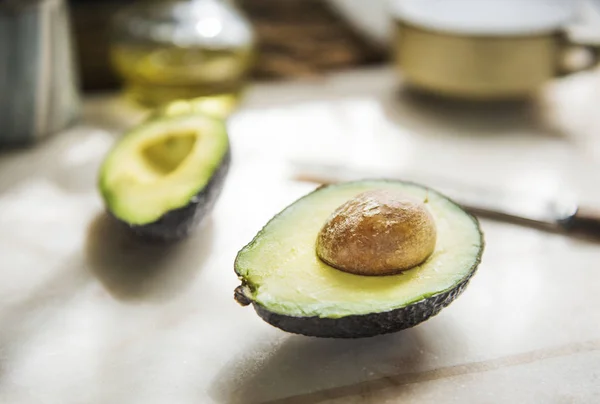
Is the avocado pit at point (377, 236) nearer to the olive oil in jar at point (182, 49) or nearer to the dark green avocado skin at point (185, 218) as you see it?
the dark green avocado skin at point (185, 218)

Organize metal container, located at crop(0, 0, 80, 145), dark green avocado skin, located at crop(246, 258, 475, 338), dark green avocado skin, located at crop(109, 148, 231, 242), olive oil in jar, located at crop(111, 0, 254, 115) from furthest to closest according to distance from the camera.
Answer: olive oil in jar, located at crop(111, 0, 254, 115) → metal container, located at crop(0, 0, 80, 145) → dark green avocado skin, located at crop(109, 148, 231, 242) → dark green avocado skin, located at crop(246, 258, 475, 338)

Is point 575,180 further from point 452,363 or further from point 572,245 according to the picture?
point 452,363

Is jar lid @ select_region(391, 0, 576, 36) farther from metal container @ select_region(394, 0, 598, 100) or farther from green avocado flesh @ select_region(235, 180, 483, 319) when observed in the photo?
green avocado flesh @ select_region(235, 180, 483, 319)

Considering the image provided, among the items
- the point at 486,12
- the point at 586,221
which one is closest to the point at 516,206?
the point at 586,221

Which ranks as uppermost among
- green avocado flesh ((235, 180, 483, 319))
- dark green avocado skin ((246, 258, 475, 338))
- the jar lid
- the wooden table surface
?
the jar lid

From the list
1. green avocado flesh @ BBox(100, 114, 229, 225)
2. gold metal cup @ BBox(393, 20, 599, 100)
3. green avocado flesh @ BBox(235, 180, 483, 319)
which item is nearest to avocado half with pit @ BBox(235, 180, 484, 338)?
green avocado flesh @ BBox(235, 180, 483, 319)

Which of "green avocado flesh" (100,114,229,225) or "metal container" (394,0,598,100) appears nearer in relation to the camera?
"green avocado flesh" (100,114,229,225)

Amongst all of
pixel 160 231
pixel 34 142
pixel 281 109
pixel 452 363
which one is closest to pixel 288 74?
pixel 281 109
